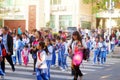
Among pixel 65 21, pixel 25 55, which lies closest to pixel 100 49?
pixel 25 55

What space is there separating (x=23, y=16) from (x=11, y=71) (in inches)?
1931

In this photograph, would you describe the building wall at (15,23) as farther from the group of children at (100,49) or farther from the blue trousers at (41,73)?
the blue trousers at (41,73)

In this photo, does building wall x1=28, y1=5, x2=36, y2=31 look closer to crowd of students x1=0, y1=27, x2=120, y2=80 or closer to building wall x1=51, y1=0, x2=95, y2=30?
building wall x1=51, y1=0, x2=95, y2=30

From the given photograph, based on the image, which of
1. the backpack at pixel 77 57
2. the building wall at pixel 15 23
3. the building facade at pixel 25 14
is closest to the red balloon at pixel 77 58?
the backpack at pixel 77 57

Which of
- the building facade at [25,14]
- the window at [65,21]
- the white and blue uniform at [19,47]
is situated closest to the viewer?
the white and blue uniform at [19,47]

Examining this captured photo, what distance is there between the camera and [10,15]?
67.4 metres

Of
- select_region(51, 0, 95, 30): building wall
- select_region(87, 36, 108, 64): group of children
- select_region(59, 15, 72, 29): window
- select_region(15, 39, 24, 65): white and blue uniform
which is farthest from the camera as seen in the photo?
select_region(59, 15, 72, 29): window

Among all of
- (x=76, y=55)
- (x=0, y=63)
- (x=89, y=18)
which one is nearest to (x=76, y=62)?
(x=76, y=55)

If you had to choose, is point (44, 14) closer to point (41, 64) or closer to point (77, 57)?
point (77, 57)

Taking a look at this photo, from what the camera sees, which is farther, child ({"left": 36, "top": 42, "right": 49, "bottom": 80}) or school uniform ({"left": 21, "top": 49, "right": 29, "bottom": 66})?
school uniform ({"left": 21, "top": 49, "right": 29, "bottom": 66})

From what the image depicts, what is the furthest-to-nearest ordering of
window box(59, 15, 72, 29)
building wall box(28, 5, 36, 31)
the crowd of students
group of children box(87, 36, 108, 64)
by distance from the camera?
window box(59, 15, 72, 29)
building wall box(28, 5, 36, 31)
group of children box(87, 36, 108, 64)
the crowd of students

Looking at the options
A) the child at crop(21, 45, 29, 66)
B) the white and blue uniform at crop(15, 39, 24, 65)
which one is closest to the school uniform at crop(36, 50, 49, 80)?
the child at crop(21, 45, 29, 66)

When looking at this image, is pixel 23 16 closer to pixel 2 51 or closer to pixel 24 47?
pixel 24 47

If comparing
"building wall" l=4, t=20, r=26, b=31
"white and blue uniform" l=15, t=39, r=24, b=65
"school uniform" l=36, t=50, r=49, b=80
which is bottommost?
"building wall" l=4, t=20, r=26, b=31
